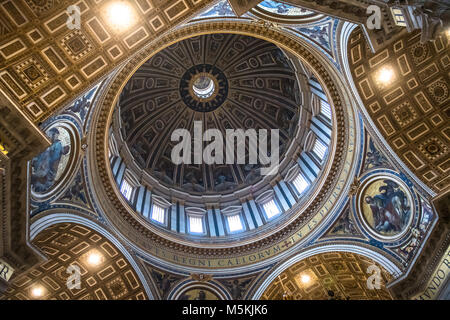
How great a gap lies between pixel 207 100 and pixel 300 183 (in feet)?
39.0

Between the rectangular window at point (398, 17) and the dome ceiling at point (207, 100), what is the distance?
45.8 ft

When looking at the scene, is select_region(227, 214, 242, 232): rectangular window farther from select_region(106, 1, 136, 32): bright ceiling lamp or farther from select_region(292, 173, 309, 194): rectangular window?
select_region(106, 1, 136, 32): bright ceiling lamp

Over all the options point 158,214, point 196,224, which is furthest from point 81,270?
point 196,224

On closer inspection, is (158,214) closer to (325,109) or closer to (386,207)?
(325,109)

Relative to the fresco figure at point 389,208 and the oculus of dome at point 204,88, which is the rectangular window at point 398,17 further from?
the oculus of dome at point 204,88

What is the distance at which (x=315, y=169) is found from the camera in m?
22.5

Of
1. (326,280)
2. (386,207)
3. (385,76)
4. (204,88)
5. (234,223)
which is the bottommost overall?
(326,280)

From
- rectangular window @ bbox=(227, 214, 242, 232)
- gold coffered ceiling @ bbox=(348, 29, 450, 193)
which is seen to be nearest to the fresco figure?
gold coffered ceiling @ bbox=(348, 29, 450, 193)

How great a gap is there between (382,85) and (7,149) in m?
13.0

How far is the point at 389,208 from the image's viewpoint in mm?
16859

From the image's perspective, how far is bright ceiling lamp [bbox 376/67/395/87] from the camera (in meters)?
15.2

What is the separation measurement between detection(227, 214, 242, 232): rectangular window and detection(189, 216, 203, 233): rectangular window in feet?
5.78
